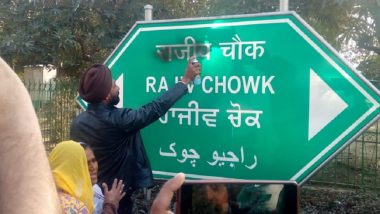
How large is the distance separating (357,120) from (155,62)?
1.26 m

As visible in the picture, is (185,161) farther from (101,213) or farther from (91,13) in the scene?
(91,13)

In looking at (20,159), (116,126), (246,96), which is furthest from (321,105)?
(20,159)

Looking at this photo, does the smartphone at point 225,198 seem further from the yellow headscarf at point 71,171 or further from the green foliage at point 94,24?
the green foliage at point 94,24

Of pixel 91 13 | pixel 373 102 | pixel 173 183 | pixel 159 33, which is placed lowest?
pixel 173 183


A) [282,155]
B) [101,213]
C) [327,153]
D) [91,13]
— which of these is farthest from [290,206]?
[91,13]

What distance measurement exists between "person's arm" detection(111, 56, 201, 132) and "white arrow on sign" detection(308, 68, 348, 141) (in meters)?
0.66

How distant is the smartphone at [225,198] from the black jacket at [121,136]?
1.11 metres

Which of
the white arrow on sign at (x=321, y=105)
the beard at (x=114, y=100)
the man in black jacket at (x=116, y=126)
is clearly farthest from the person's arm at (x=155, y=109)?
the white arrow on sign at (x=321, y=105)

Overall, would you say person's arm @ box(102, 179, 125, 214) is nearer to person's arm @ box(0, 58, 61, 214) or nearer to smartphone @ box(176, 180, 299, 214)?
smartphone @ box(176, 180, 299, 214)

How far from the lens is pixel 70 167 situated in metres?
1.91

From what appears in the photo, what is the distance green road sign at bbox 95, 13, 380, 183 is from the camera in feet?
6.63

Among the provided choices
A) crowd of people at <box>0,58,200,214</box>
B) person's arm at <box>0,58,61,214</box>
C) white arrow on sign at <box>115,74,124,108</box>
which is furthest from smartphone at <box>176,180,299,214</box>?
white arrow on sign at <box>115,74,124,108</box>

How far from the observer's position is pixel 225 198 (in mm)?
1298

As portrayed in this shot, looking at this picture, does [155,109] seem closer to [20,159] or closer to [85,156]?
[85,156]
